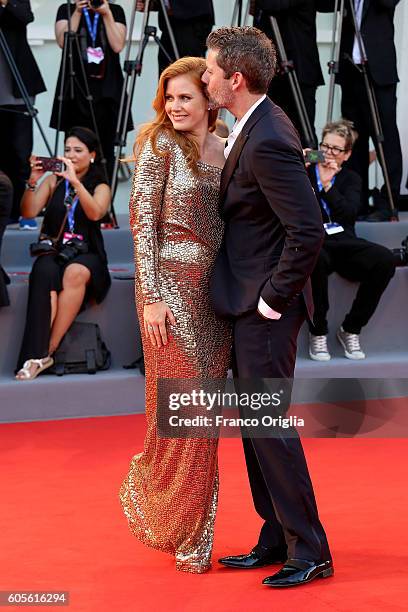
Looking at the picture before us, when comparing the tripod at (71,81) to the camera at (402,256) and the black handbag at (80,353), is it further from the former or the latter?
the camera at (402,256)

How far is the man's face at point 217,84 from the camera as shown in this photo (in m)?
3.14

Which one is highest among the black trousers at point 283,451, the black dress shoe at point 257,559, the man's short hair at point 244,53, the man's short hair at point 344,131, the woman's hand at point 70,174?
the man's short hair at point 244,53

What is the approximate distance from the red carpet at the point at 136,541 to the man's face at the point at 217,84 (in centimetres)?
138

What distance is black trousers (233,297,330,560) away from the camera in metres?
3.16

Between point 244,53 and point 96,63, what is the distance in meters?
4.05

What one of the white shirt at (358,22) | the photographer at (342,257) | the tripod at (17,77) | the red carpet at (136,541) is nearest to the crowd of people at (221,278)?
the red carpet at (136,541)

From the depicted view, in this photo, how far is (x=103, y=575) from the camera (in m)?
3.35

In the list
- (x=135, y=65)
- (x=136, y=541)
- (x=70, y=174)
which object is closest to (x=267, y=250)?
(x=136, y=541)

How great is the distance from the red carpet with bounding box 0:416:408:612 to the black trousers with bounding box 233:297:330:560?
14cm

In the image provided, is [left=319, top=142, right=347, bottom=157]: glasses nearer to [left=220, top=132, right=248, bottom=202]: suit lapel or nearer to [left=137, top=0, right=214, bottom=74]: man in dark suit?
[left=137, top=0, right=214, bottom=74]: man in dark suit

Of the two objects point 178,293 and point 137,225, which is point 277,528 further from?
point 137,225

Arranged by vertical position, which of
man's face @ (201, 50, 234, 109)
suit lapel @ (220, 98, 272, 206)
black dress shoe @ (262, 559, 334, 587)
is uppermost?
man's face @ (201, 50, 234, 109)

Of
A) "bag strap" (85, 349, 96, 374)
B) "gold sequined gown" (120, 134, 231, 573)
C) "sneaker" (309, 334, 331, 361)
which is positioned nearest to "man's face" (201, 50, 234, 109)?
"gold sequined gown" (120, 134, 231, 573)

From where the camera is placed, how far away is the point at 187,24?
6.99m
